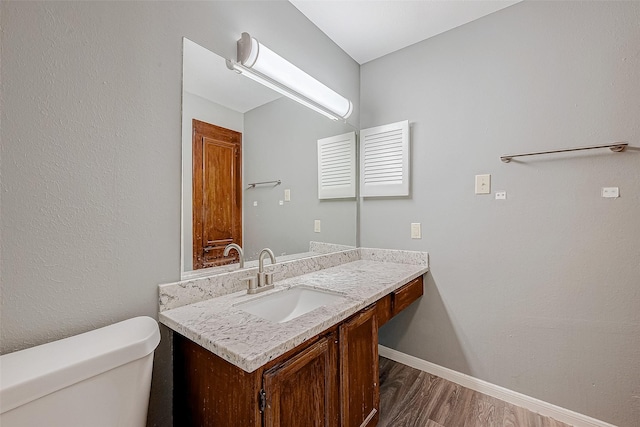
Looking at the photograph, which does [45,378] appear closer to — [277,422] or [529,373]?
[277,422]

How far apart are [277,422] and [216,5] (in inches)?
66.5

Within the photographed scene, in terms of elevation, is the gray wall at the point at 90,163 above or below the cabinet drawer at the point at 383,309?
above

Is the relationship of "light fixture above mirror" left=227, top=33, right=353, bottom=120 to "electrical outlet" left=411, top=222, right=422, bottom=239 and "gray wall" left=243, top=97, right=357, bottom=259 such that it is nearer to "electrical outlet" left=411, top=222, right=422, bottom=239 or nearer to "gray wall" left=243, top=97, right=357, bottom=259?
"gray wall" left=243, top=97, right=357, bottom=259

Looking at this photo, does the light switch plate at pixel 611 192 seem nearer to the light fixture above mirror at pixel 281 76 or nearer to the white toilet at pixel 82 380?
the light fixture above mirror at pixel 281 76

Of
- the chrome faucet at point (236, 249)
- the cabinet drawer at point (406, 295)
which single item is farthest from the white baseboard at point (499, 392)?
the chrome faucet at point (236, 249)

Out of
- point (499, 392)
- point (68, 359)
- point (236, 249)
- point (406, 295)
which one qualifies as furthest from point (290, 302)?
point (499, 392)

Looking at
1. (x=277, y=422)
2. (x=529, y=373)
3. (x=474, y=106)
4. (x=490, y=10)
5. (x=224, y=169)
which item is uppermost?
(x=490, y=10)

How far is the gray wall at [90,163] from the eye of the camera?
77cm

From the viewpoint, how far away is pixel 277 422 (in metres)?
0.83

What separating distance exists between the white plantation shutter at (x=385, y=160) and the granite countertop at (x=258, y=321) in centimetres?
75

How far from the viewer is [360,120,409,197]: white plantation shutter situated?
1.98 m

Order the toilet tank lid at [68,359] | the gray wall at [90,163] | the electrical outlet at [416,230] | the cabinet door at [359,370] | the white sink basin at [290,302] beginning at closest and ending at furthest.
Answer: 1. the toilet tank lid at [68,359]
2. the gray wall at [90,163]
3. the cabinet door at [359,370]
4. the white sink basin at [290,302]
5. the electrical outlet at [416,230]

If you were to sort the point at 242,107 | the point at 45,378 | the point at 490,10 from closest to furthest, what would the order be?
the point at 45,378, the point at 242,107, the point at 490,10

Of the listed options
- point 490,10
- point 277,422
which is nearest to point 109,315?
point 277,422
